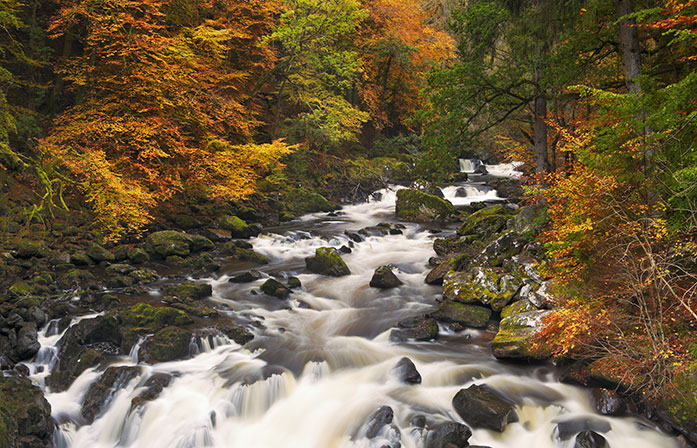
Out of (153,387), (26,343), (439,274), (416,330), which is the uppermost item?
(439,274)

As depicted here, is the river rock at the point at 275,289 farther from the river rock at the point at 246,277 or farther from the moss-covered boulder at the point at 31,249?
the moss-covered boulder at the point at 31,249

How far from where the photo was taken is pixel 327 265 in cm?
1242

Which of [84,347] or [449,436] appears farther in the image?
[84,347]

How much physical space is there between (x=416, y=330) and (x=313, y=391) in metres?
2.67

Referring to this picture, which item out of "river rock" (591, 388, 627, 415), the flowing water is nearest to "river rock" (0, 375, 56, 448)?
the flowing water

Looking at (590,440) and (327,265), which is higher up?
(327,265)

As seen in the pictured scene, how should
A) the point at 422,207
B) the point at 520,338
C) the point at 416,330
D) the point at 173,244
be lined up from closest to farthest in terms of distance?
the point at 520,338, the point at 416,330, the point at 173,244, the point at 422,207

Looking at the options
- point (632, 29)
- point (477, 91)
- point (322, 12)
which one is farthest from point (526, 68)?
point (322, 12)

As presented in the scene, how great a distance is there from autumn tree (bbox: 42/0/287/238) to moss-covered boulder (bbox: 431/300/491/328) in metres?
7.26

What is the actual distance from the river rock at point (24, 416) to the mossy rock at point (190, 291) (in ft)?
12.7

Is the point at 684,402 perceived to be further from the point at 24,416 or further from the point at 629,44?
the point at 24,416

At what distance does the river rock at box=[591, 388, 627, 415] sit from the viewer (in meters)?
6.10

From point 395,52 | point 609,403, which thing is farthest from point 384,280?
point 395,52

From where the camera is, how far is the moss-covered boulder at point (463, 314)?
29.0 feet
